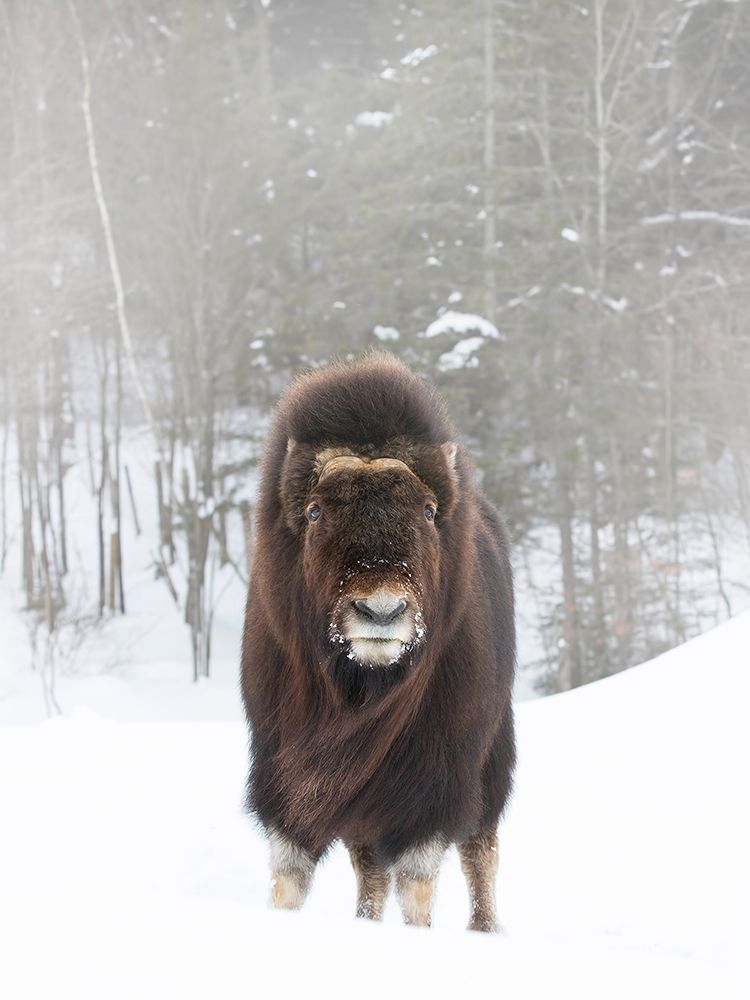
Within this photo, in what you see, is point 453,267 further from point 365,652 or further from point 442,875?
point 365,652

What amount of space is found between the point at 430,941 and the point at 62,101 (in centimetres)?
2272

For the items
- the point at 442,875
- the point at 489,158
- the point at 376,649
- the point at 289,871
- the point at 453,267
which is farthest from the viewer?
the point at 489,158

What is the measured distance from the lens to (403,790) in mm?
3773

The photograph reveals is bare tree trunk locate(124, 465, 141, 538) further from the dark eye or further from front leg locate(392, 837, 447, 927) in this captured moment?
the dark eye

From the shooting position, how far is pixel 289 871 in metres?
3.91

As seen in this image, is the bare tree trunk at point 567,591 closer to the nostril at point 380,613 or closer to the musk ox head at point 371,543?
the musk ox head at point 371,543

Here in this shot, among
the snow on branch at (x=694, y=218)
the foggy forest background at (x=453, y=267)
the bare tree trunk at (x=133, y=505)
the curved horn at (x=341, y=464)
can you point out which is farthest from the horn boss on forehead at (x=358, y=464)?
the bare tree trunk at (x=133, y=505)

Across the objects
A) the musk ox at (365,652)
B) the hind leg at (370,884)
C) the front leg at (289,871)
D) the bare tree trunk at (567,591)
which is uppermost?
the musk ox at (365,652)

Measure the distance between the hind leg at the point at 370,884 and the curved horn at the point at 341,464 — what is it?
166 cm

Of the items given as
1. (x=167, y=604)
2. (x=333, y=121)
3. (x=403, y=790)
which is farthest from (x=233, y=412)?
(x=403, y=790)

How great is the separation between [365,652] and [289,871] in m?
1.19

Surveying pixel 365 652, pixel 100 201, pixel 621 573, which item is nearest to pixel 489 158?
pixel 100 201

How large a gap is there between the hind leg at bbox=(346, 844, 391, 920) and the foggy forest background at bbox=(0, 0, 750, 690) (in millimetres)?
14588

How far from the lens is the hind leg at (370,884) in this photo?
418 cm
